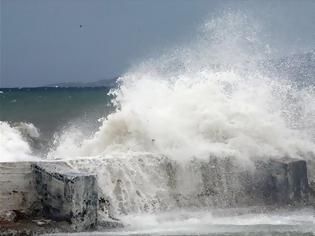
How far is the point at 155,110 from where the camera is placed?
57.8ft

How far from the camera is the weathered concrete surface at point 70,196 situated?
12.3 metres

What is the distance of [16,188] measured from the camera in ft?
43.0

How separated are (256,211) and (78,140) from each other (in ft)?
25.4

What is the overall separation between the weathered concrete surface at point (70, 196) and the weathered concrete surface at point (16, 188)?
36 cm

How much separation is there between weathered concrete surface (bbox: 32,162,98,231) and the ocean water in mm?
736

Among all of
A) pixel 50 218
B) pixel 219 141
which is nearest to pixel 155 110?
pixel 219 141

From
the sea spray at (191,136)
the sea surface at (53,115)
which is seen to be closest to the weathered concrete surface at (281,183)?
the sea spray at (191,136)

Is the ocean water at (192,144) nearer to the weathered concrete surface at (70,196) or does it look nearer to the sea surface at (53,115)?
the weathered concrete surface at (70,196)

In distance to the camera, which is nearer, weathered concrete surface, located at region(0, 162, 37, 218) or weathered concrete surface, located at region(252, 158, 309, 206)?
weathered concrete surface, located at region(0, 162, 37, 218)

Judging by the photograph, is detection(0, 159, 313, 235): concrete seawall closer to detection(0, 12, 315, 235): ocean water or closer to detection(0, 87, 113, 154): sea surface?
detection(0, 12, 315, 235): ocean water

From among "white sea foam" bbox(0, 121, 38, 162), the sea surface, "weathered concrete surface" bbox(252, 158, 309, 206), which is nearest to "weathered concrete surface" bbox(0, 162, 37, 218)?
"white sea foam" bbox(0, 121, 38, 162)

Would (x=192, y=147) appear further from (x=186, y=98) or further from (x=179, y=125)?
(x=186, y=98)

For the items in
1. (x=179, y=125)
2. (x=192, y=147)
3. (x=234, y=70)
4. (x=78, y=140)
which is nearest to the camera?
(x=192, y=147)

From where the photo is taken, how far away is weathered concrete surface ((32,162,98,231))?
40.5 ft
